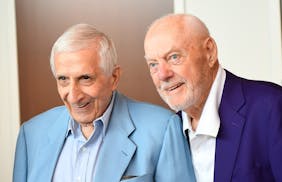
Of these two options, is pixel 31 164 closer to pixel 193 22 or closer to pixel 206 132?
pixel 206 132

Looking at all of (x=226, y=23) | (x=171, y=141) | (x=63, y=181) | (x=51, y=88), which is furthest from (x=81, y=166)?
(x=226, y=23)

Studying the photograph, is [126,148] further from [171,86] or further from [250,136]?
[250,136]

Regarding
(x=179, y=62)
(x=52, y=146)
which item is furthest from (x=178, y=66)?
(x=52, y=146)

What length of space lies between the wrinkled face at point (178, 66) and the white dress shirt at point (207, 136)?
43 mm

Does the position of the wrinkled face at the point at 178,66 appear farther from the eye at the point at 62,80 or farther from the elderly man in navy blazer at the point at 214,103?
the eye at the point at 62,80

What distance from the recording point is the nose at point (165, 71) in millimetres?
1403

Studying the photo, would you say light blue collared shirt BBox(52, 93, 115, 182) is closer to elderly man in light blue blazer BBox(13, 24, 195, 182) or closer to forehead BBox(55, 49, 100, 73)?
elderly man in light blue blazer BBox(13, 24, 195, 182)

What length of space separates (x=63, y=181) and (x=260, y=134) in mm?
674

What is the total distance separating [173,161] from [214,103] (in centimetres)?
24

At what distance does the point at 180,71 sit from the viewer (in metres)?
1.41

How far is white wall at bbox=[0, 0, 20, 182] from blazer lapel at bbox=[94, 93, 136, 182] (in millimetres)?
1029

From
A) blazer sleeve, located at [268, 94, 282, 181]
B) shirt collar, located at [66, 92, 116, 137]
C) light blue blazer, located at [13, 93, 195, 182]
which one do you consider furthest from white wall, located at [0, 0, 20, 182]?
blazer sleeve, located at [268, 94, 282, 181]

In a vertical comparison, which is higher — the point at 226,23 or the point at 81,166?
the point at 226,23

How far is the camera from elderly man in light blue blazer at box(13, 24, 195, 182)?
143 centimetres
